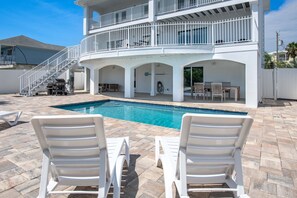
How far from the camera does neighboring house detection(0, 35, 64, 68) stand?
73.2 feet

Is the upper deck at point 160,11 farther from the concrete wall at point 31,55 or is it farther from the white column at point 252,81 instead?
the concrete wall at point 31,55

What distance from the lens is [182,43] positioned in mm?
11703

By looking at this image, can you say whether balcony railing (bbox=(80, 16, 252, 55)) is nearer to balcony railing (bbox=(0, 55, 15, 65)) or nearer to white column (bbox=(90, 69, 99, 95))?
white column (bbox=(90, 69, 99, 95))

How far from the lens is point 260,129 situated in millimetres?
5512

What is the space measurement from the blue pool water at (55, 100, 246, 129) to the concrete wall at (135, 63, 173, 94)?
16.7 feet

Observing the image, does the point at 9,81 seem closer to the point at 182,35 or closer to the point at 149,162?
the point at 182,35

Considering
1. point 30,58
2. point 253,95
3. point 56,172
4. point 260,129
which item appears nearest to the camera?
point 56,172

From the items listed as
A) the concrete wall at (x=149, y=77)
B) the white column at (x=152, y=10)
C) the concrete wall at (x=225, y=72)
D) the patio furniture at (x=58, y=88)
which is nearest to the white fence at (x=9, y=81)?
the patio furniture at (x=58, y=88)

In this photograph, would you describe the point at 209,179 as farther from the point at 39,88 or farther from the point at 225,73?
the point at 39,88

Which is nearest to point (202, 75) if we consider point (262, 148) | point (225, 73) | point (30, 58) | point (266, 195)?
point (225, 73)

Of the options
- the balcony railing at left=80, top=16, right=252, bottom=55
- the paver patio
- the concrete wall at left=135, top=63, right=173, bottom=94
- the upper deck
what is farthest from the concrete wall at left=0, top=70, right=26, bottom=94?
the paver patio

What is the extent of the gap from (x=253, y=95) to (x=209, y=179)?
8304mm

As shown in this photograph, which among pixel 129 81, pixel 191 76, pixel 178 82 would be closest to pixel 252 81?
pixel 178 82

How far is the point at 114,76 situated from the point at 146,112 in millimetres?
10775
